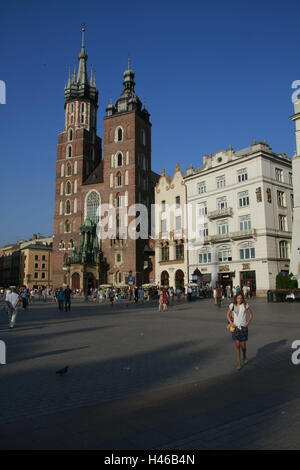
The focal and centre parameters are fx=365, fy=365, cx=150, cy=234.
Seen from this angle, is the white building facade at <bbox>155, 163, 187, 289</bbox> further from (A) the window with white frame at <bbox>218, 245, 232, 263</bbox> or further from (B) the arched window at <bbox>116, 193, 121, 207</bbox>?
(B) the arched window at <bbox>116, 193, 121, 207</bbox>

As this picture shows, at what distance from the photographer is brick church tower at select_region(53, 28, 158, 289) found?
58.1m

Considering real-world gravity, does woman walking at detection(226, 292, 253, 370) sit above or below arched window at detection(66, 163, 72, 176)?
below

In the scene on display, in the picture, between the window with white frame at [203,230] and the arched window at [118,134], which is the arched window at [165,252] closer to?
the window with white frame at [203,230]

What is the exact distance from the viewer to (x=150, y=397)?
18.4 feet

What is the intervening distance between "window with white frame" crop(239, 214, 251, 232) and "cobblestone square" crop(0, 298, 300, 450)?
103 ft

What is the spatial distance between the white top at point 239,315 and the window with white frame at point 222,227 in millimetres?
36297

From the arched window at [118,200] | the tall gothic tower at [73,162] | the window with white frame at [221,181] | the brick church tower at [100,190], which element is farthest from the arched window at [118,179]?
the window with white frame at [221,181]

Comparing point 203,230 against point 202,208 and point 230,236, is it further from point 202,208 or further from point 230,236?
point 230,236

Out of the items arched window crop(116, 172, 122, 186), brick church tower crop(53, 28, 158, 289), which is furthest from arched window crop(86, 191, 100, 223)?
arched window crop(116, 172, 122, 186)

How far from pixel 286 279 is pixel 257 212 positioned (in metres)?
10.6

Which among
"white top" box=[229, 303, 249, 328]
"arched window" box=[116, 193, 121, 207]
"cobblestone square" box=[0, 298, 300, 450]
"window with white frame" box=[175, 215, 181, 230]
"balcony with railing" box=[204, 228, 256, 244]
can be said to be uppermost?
"arched window" box=[116, 193, 121, 207]

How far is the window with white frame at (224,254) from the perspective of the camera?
42.6m
